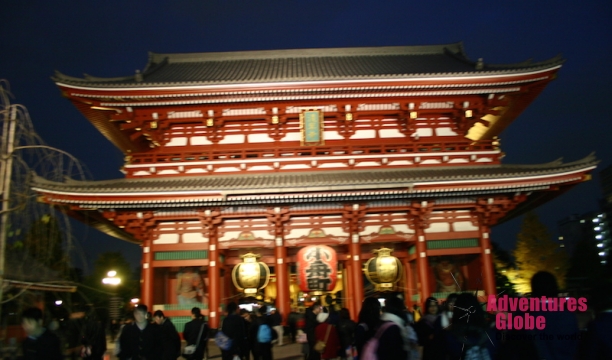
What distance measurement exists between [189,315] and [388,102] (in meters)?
11.3

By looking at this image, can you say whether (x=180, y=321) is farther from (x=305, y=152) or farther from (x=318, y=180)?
(x=305, y=152)

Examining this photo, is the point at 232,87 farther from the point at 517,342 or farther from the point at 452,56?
the point at 517,342

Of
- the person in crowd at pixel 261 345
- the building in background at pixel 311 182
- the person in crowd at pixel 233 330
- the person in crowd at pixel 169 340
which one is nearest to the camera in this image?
the person in crowd at pixel 169 340

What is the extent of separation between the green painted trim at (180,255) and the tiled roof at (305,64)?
6979mm

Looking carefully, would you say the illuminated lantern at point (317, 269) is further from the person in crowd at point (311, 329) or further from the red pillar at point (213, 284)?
the person in crowd at point (311, 329)

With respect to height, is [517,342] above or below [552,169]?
below

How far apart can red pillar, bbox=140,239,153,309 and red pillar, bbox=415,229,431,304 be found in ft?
32.7

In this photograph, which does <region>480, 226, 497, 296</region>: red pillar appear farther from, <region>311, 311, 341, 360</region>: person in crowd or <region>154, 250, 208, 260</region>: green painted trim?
<region>154, 250, 208, 260</region>: green painted trim

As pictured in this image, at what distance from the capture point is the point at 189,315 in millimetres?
17734

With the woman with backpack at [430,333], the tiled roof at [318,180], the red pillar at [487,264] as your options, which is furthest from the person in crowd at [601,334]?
the red pillar at [487,264]

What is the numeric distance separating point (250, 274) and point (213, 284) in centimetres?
141

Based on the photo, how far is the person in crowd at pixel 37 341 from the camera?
5.97 meters

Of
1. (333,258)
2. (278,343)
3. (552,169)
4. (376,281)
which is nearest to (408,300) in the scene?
(376,281)

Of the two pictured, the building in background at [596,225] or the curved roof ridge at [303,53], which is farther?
the building in background at [596,225]
